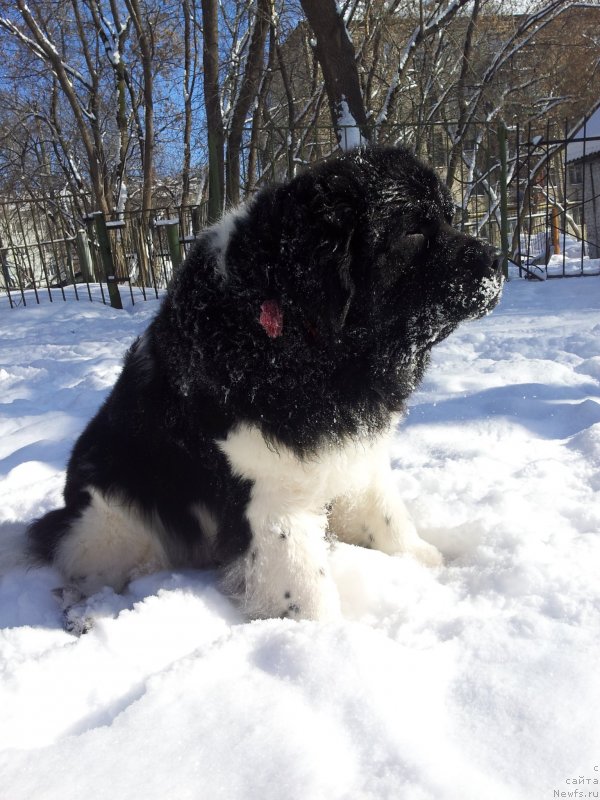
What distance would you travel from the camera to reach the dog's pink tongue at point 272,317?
1.79m

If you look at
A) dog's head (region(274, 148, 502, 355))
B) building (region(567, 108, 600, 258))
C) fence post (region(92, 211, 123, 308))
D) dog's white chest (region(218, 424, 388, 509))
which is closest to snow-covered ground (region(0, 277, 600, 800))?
dog's white chest (region(218, 424, 388, 509))

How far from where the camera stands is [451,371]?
4746mm

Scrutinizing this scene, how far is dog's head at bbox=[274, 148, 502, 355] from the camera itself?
5.76 ft

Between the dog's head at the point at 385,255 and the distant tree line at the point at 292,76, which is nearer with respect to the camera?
the dog's head at the point at 385,255

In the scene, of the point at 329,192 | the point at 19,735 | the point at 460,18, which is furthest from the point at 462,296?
the point at 460,18

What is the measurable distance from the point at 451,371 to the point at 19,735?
4.05 metres

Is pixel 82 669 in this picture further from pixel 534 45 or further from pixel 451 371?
pixel 534 45

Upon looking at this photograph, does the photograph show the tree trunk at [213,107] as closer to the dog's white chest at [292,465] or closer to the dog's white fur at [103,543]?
the dog's white fur at [103,543]

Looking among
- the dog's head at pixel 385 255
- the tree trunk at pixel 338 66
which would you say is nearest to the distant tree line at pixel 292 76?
the tree trunk at pixel 338 66

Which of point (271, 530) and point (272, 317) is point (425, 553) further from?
point (272, 317)

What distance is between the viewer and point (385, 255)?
182cm

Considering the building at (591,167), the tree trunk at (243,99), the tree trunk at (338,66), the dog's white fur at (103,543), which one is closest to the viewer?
the dog's white fur at (103,543)

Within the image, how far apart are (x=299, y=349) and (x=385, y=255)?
407mm

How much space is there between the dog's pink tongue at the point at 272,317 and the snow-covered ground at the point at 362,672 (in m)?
0.90
